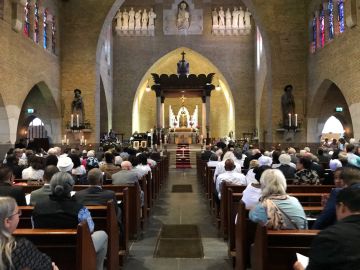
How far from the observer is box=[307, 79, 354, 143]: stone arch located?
60.2 ft

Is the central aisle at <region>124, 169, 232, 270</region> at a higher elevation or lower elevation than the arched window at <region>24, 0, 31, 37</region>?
lower

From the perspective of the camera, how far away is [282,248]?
11.0 ft

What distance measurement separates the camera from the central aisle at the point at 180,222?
5125 millimetres

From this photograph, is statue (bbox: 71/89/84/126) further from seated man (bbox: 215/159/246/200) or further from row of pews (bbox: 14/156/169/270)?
seated man (bbox: 215/159/246/200)

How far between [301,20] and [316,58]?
2308 millimetres

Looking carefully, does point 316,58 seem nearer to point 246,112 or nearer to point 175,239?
Result: point 246,112

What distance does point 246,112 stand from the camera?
2819 cm

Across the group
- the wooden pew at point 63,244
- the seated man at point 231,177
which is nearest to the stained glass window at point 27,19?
the seated man at point 231,177

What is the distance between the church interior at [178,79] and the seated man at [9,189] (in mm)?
1539

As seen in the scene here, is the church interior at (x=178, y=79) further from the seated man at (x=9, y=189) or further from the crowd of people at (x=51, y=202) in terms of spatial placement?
the seated man at (x=9, y=189)

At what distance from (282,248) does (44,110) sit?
19.6m

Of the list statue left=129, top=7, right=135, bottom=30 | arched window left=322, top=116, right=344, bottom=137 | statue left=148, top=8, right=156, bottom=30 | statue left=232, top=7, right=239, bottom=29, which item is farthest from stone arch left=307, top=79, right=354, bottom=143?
statue left=129, top=7, right=135, bottom=30

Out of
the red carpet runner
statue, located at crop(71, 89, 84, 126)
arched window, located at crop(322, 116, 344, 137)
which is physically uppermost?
statue, located at crop(71, 89, 84, 126)

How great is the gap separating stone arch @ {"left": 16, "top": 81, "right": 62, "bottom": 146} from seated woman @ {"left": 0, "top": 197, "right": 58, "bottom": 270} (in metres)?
16.7
